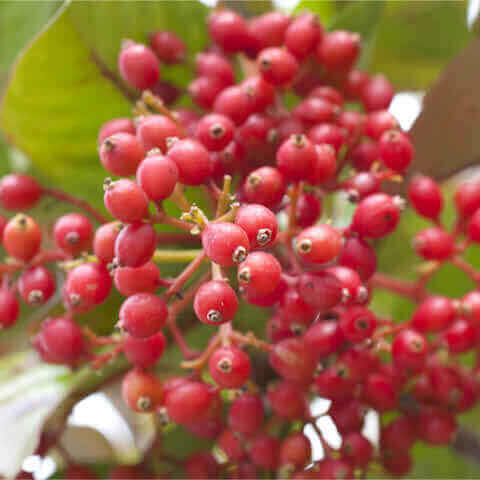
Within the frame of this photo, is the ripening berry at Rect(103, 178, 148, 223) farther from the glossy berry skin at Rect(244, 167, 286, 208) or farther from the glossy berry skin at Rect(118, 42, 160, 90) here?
the glossy berry skin at Rect(118, 42, 160, 90)

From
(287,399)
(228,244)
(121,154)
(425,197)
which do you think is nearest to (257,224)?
(228,244)

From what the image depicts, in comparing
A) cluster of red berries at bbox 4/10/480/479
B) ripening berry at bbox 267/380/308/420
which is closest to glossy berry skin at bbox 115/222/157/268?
cluster of red berries at bbox 4/10/480/479

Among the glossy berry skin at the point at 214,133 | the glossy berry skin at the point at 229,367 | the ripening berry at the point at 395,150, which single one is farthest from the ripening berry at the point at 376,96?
the glossy berry skin at the point at 229,367

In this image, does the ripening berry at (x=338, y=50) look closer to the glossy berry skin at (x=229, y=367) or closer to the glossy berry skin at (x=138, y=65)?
the glossy berry skin at (x=138, y=65)

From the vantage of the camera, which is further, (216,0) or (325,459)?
(216,0)

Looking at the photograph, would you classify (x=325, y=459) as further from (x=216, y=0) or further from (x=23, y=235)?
(x=216, y=0)

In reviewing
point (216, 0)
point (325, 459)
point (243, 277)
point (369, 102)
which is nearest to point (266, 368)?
point (325, 459)
